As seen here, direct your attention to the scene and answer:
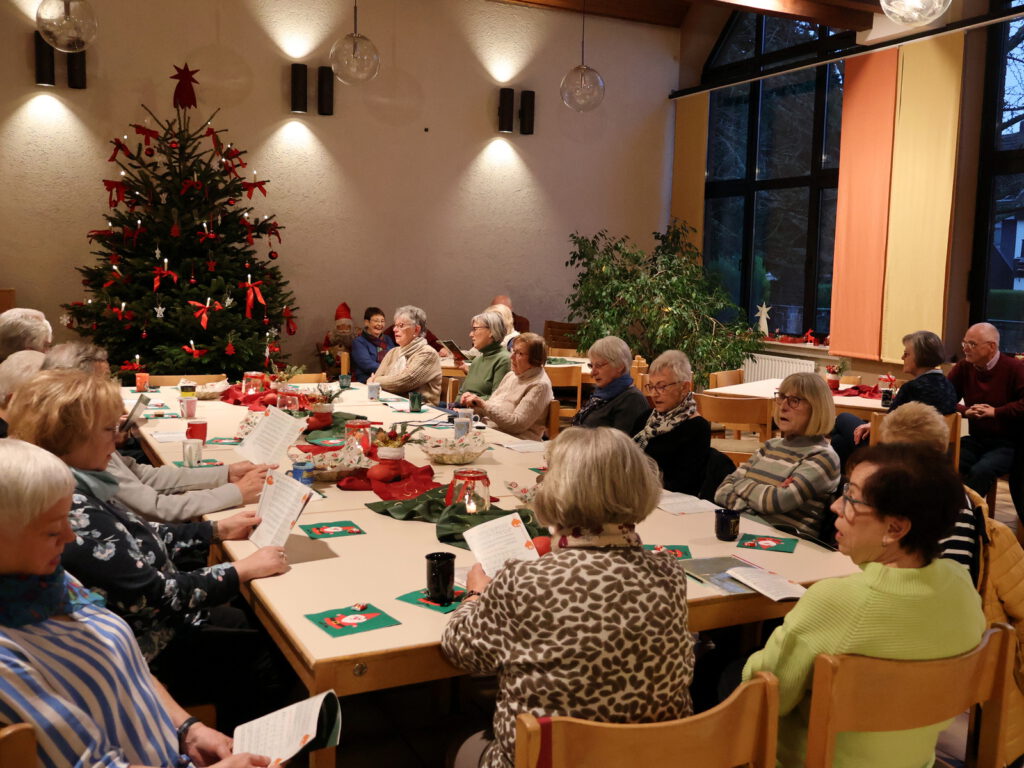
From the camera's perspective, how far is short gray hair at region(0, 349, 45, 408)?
3.42 m

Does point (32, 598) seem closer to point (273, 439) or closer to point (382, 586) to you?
point (382, 586)

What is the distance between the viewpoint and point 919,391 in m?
5.51

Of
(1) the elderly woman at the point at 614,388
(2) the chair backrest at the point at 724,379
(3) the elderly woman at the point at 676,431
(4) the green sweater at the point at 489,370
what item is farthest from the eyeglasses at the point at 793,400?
(2) the chair backrest at the point at 724,379

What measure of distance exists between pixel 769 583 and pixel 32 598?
174 centimetres

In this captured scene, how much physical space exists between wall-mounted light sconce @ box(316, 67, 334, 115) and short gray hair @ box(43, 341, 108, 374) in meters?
6.30

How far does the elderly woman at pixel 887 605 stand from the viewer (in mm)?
1880

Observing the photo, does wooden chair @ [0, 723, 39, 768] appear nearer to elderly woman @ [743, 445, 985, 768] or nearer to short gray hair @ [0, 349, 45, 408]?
elderly woman @ [743, 445, 985, 768]

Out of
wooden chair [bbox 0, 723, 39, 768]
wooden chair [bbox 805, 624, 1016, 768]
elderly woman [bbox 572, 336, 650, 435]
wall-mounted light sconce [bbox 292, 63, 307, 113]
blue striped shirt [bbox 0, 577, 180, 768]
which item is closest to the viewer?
wooden chair [bbox 0, 723, 39, 768]

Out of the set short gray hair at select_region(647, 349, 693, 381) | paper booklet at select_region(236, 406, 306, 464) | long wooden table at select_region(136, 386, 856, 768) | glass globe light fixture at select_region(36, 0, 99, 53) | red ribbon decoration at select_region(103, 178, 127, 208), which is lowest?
long wooden table at select_region(136, 386, 856, 768)

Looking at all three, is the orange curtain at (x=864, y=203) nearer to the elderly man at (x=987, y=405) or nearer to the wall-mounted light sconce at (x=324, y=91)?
the elderly man at (x=987, y=405)

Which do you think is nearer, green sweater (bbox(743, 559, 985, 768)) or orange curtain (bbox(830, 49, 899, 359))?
green sweater (bbox(743, 559, 985, 768))

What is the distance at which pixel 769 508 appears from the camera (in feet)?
10.5

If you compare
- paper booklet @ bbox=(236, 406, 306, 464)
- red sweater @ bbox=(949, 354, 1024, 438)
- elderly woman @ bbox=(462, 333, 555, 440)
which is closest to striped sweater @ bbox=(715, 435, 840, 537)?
paper booklet @ bbox=(236, 406, 306, 464)

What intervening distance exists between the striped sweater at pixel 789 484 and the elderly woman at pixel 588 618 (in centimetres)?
137
